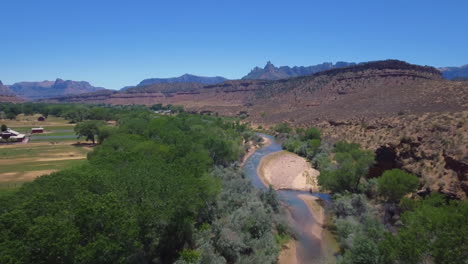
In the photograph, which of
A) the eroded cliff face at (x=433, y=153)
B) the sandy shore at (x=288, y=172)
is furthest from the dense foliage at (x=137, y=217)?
the eroded cliff face at (x=433, y=153)

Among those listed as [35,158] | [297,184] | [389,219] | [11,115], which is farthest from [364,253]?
[11,115]

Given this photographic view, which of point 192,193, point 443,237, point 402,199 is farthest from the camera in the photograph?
point 402,199

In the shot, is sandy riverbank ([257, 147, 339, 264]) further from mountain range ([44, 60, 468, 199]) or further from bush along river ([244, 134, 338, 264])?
mountain range ([44, 60, 468, 199])

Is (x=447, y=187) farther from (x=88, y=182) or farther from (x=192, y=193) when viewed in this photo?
(x=88, y=182)

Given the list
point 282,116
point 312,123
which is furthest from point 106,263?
point 282,116

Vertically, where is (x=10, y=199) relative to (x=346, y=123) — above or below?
above

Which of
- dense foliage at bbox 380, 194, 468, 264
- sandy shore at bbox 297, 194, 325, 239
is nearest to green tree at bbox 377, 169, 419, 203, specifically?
sandy shore at bbox 297, 194, 325, 239

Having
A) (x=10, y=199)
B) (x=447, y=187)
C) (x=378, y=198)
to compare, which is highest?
(x=10, y=199)

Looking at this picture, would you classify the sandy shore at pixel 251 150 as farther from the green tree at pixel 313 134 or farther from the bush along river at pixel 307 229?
the bush along river at pixel 307 229
